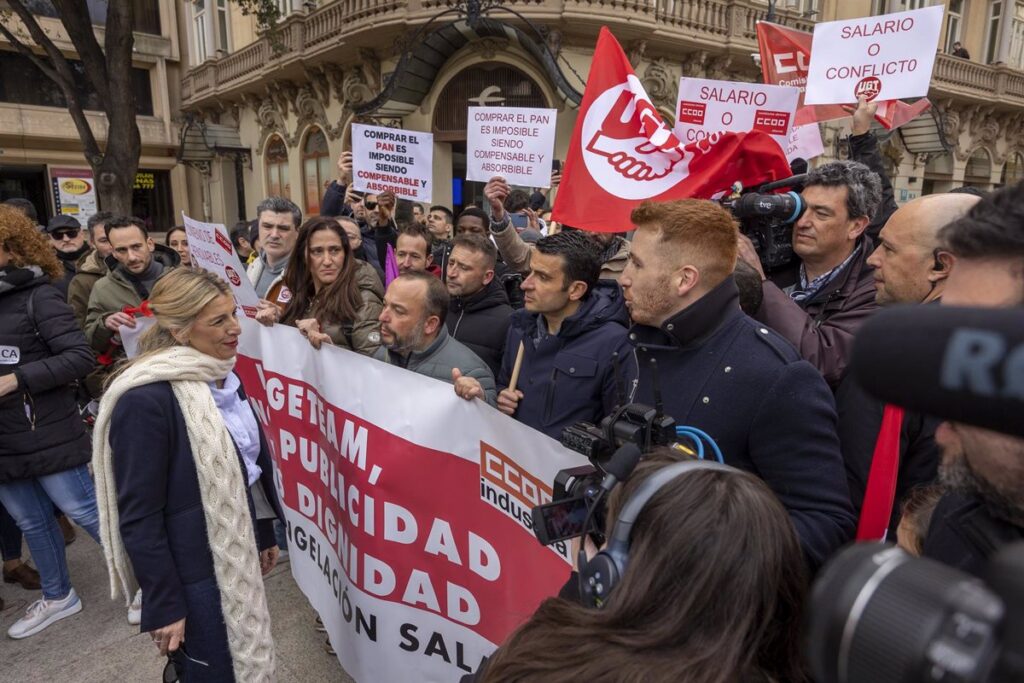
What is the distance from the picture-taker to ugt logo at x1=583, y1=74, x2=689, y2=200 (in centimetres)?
293

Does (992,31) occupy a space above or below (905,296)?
above

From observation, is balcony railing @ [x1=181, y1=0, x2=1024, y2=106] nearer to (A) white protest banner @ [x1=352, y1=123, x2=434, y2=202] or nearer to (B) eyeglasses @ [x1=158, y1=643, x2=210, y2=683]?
(A) white protest banner @ [x1=352, y1=123, x2=434, y2=202]

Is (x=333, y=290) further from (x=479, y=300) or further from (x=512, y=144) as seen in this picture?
(x=512, y=144)

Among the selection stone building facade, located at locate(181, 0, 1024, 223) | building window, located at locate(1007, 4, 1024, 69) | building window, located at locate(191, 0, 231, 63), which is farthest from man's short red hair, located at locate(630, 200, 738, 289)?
building window, located at locate(1007, 4, 1024, 69)

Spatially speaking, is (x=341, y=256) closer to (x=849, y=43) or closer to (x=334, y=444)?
(x=334, y=444)

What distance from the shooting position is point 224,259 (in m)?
3.34

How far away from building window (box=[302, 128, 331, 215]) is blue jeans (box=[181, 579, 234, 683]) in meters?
14.7

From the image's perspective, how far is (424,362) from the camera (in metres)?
2.68

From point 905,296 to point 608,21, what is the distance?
413 inches

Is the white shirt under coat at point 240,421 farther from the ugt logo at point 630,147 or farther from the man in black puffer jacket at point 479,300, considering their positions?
the ugt logo at point 630,147

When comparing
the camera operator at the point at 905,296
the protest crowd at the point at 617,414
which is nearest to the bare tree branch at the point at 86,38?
the protest crowd at the point at 617,414

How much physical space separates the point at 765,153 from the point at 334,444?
2.23m

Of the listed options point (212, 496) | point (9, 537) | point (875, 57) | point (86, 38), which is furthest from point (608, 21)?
point (212, 496)

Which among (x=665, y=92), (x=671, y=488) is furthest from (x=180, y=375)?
(x=665, y=92)
